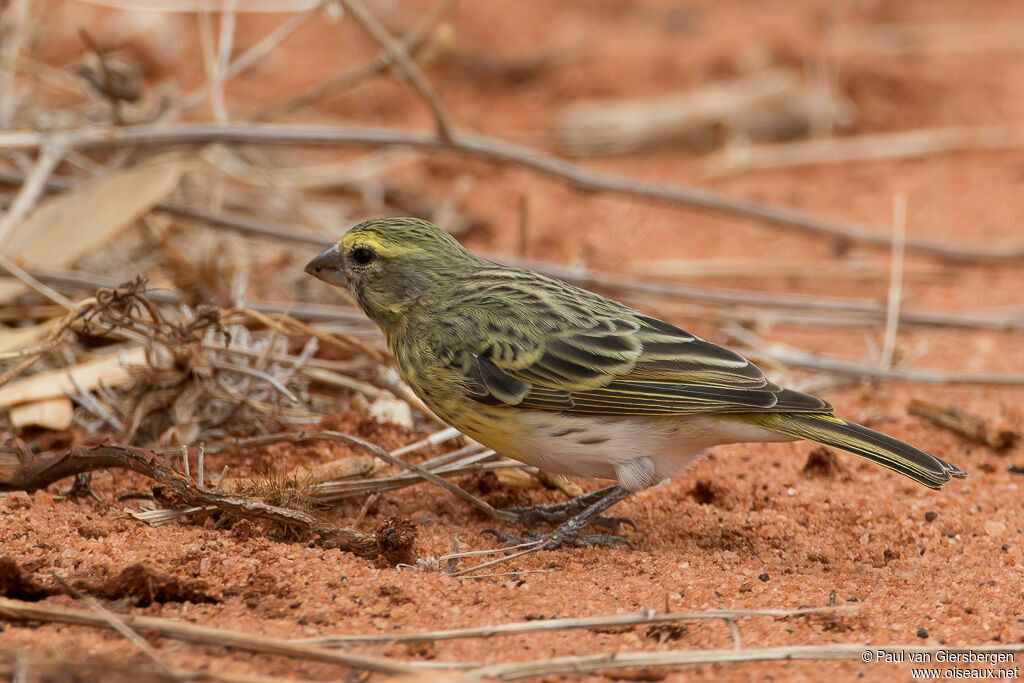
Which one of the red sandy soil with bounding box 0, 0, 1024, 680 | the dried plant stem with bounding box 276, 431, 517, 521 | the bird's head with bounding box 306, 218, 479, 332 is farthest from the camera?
the bird's head with bounding box 306, 218, 479, 332

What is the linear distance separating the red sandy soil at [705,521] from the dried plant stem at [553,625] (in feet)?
0.13

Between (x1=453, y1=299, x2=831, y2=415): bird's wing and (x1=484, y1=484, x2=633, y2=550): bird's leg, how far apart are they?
415 mm

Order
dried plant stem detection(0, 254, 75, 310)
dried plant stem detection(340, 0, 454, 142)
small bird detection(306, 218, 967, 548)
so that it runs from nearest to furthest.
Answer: small bird detection(306, 218, 967, 548) → dried plant stem detection(0, 254, 75, 310) → dried plant stem detection(340, 0, 454, 142)

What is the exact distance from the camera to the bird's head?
5.15m

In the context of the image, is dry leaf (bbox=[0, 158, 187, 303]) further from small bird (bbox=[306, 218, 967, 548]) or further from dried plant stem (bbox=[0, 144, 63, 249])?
small bird (bbox=[306, 218, 967, 548])

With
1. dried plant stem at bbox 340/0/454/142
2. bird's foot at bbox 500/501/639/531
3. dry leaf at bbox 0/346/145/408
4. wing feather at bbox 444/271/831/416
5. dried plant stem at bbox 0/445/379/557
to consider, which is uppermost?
dried plant stem at bbox 340/0/454/142

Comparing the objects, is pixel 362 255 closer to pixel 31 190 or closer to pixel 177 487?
pixel 177 487

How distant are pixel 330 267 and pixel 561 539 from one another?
1.72 m

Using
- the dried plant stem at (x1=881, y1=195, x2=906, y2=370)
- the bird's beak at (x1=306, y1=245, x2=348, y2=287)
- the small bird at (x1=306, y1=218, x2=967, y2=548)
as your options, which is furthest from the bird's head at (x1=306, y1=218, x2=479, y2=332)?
the dried plant stem at (x1=881, y1=195, x2=906, y2=370)

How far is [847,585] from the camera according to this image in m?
4.31

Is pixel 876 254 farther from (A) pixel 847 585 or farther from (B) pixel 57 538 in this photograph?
(B) pixel 57 538

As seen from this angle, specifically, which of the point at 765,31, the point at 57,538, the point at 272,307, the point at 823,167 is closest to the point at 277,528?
the point at 57,538

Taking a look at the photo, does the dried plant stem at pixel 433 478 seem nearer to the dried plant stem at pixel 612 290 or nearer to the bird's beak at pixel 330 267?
the bird's beak at pixel 330 267

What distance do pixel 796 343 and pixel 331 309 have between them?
3.10 metres
